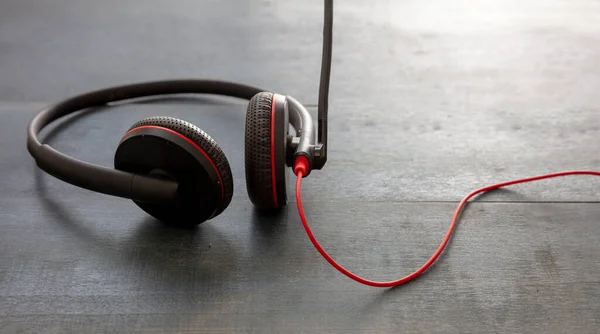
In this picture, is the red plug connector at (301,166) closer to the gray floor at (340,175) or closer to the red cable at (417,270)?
the red cable at (417,270)

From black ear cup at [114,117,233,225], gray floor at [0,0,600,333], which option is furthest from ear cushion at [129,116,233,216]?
gray floor at [0,0,600,333]

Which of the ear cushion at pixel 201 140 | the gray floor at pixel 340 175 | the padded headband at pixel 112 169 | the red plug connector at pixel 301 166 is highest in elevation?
the ear cushion at pixel 201 140

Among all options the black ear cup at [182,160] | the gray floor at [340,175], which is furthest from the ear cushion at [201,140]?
the gray floor at [340,175]

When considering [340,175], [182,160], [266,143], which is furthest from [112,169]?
[340,175]

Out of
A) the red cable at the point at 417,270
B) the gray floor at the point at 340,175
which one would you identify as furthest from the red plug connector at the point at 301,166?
the gray floor at the point at 340,175

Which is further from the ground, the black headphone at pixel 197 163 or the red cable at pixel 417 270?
the black headphone at pixel 197 163

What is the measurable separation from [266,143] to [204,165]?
8cm

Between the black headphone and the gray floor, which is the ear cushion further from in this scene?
the gray floor

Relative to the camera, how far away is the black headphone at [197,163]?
31.7 inches

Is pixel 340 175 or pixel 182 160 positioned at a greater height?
pixel 182 160

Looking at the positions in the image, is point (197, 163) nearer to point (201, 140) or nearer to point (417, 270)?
point (201, 140)

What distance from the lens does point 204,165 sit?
0.80 m

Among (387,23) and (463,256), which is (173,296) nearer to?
(463,256)

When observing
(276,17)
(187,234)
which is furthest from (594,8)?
(187,234)
